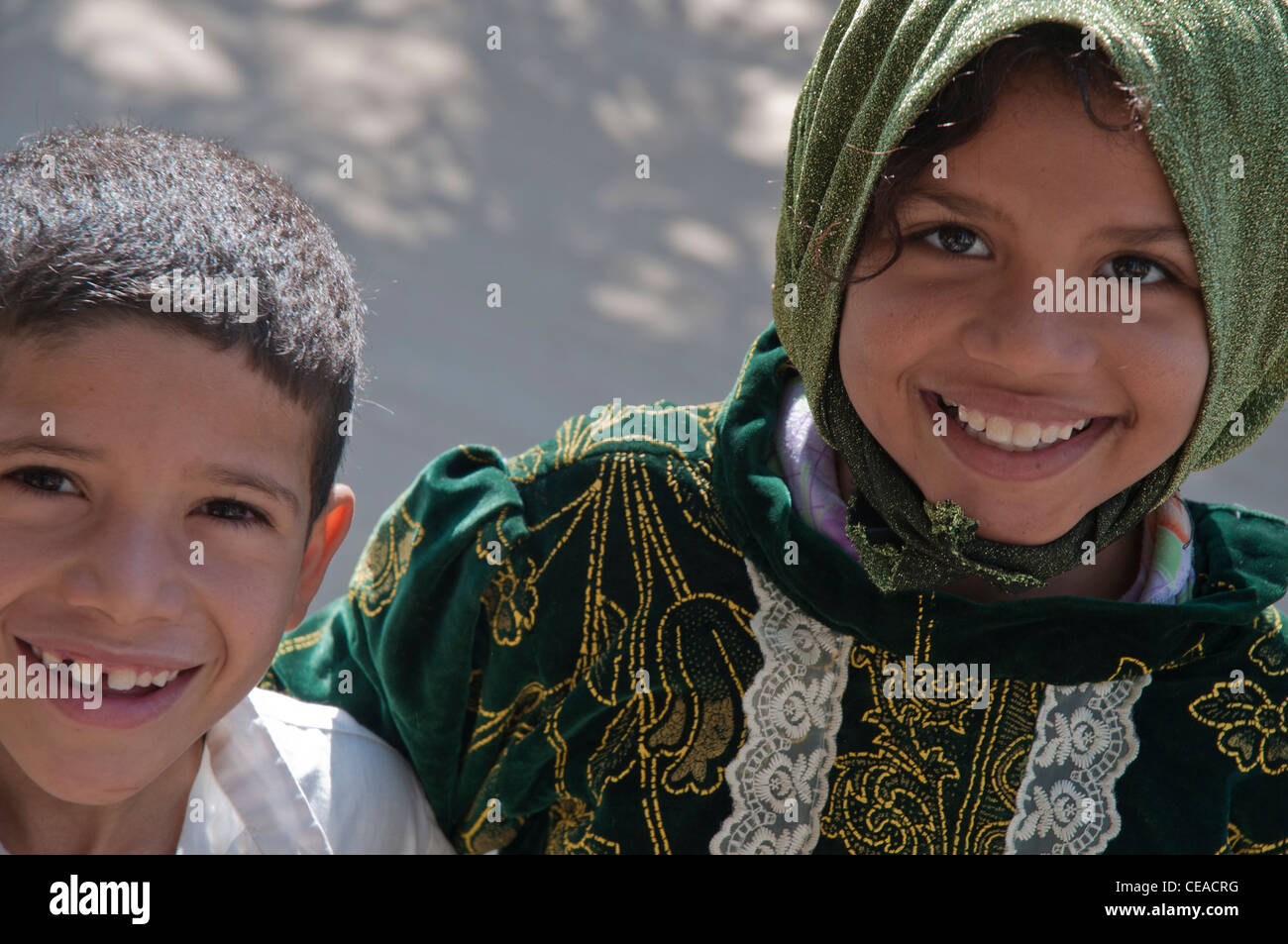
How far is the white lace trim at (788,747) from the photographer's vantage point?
4.13 feet

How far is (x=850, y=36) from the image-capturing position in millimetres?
1197

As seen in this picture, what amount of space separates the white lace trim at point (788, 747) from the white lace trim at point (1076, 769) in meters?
0.19

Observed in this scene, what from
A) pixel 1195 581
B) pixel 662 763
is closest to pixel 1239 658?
pixel 1195 581

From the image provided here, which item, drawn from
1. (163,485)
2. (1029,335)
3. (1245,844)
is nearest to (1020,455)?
(1029,335)

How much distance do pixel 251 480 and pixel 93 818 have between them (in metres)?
0.36

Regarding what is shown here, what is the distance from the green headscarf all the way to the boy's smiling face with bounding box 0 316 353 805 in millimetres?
508

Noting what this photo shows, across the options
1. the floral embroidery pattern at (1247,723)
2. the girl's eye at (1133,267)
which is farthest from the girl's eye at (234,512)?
the floral embroidery pattern at (1247,723)

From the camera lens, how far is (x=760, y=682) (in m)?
1.27

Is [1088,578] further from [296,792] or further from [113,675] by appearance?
[113,675]

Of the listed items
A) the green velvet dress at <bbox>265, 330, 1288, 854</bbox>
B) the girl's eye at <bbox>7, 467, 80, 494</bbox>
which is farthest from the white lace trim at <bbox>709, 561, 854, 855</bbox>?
the girl's eye at <bbox>7, 467, 80, 494</bbox>

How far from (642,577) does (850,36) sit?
538 mm

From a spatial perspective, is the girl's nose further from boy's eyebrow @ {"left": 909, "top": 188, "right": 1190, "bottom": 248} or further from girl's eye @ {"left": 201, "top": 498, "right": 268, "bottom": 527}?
girl's eye @ {"left": 201, "top": 498, "right": 268, "bottom": 527}

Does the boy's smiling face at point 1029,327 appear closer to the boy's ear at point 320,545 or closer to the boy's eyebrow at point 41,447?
the boy's ear at point 320,545
